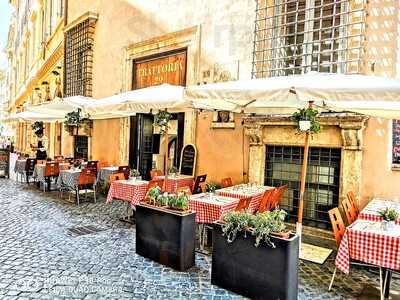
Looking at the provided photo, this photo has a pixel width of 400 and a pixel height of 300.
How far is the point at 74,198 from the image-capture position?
973 centimetres

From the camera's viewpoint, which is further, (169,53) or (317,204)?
(169,53)

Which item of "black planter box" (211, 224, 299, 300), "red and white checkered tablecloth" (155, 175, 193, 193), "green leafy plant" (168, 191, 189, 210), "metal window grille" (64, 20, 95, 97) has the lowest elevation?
"black planter box" (211, 224, 299, 300)

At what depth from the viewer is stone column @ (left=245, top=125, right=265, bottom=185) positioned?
303 inches

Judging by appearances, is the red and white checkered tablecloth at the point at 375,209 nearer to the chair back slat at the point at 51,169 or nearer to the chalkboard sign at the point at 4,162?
the chair back slat at the point at 51,169

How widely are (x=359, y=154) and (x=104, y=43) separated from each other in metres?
10.8

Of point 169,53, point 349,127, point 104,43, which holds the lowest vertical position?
point 349,127

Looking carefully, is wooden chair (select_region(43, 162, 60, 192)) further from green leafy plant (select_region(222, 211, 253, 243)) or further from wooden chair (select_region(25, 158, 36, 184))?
green leafy plant (select_region(222, 211, 253, 243))

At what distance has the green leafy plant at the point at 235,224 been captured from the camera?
3.88m

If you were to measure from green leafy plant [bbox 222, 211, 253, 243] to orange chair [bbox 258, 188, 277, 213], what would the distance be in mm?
1919

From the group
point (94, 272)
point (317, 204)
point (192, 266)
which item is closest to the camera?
point (94, 272)

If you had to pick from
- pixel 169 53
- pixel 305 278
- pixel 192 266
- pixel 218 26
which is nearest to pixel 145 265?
pixel 192 266

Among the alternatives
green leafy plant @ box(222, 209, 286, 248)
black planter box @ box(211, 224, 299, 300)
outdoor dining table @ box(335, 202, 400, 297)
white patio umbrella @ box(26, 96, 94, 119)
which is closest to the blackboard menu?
outdoor dining table @ box(335, 202, 400, 297)

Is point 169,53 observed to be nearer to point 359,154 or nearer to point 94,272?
point 359,154

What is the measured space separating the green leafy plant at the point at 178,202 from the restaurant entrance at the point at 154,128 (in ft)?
17.6
